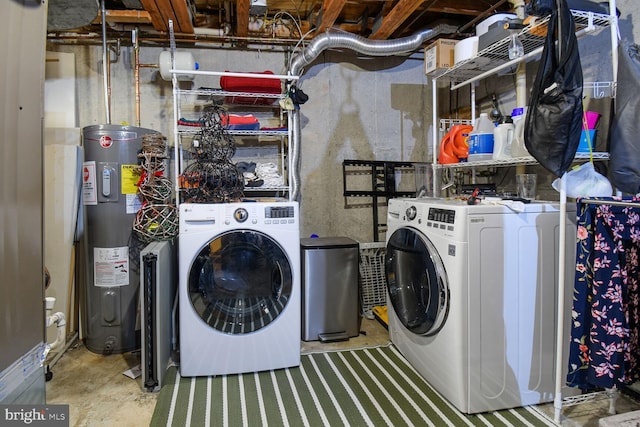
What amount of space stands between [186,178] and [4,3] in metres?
1.85

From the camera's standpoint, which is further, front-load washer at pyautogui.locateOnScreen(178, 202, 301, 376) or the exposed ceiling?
the exposed ceiling

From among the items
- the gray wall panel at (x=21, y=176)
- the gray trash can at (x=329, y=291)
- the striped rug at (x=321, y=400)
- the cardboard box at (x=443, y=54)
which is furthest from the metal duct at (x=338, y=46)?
the gray wall panel at (x=21, y=176)

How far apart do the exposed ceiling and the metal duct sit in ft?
0.32

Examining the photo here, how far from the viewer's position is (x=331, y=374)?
225cm

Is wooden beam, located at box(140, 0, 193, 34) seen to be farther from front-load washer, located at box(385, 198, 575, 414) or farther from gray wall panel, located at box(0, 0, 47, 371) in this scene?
front-load washer, located at box(385, 198, 575, 414)

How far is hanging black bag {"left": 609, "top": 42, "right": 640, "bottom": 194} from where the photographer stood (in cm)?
175

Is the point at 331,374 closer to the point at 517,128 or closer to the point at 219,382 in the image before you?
the point at 219,382

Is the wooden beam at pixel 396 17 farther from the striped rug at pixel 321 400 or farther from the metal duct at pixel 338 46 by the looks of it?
the striped rug at pixel 321 400

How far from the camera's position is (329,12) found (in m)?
2.72

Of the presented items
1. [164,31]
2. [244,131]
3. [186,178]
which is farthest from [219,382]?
[164,31]

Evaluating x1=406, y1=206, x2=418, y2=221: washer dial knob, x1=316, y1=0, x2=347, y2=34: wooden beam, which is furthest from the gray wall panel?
x1=316, y1=0, x2=347, y2=34: wooden beam

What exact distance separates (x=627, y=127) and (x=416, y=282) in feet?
4.02

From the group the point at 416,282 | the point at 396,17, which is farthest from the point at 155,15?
the point at 416,282

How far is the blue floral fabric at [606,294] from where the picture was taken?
159 centimetres
